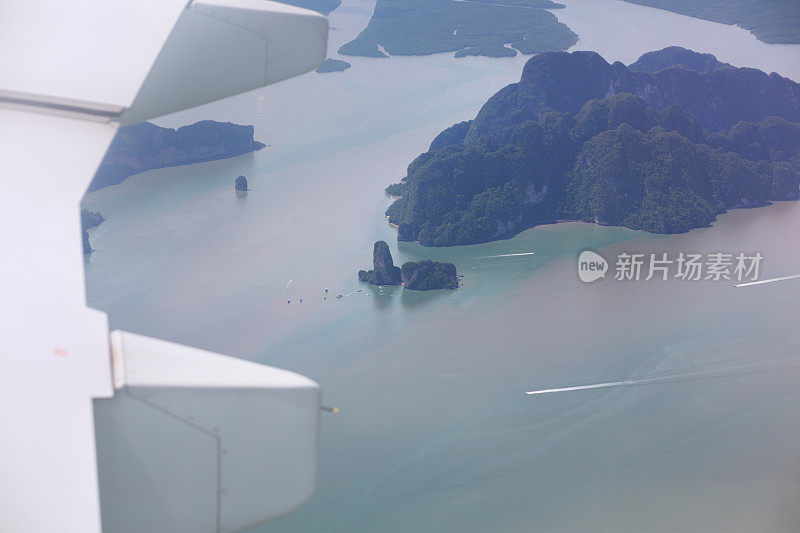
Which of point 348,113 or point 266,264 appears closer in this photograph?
point 266,264

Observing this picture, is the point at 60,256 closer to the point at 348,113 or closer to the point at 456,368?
the point at 456,368

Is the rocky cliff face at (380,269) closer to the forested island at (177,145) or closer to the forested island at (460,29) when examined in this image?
the forested island at (177,145)

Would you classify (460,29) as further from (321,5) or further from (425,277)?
(425,277)

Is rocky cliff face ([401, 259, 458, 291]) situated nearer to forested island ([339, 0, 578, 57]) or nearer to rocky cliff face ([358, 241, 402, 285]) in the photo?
rocky cliff face ([358, 241, 402, 285])

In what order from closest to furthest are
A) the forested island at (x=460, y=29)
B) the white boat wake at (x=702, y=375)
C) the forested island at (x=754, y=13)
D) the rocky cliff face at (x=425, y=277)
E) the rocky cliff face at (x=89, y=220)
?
the white boat wake at (x=702, y=375), the rocky cliff face at (x=425, y=277), the rocky cliff face at (x=89, y=220), the forested island at (x=460, y=29), the forested island at (x=754, y=13)

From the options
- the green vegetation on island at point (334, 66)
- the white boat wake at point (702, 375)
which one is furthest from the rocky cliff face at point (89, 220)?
the white boat wake at point (702, 375)

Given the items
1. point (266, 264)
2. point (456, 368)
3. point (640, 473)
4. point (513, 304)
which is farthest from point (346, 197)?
point (640, 473)

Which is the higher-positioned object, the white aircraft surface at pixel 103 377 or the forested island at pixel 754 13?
the forested island at pixel 754 13
